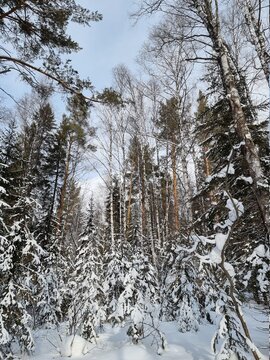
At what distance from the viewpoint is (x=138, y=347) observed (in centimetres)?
588

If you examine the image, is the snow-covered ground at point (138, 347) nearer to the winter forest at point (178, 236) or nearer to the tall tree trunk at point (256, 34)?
the winter forest at point (178, 236)

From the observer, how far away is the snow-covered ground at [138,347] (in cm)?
530

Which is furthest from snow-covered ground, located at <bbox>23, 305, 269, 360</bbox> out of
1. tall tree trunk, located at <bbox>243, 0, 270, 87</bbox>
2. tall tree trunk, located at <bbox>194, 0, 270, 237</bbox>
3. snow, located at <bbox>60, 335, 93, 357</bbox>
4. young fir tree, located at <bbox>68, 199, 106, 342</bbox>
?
tall tree trunk, located at <bbox>243, 0, 270, 87</bbox>

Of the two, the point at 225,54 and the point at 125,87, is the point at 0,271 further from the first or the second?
the point at 125,87

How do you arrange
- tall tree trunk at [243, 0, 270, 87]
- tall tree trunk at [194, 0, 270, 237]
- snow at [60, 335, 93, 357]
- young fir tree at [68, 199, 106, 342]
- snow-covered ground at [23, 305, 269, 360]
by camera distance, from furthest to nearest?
1. young fir tree at [68, 199, 106, 342]
2. snow at [60, 335, 93, 357]
3. tall tree trunk at [243, 0, 270, 87]
4. snow-covered ground at [23, 305, 269, 360]
5. tall tree trunk at [194, 0, 270, 237]

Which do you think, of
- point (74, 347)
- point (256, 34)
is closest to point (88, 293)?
point (74, 347)

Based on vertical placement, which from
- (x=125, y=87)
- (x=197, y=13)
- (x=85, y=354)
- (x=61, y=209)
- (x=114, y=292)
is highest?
(x=125, y=87)

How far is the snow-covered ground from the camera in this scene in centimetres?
530

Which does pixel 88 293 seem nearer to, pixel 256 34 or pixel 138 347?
pixel 138 347

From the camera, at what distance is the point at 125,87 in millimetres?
14438

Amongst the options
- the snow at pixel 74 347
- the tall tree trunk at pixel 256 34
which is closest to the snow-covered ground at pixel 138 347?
the snow at pixel 74 347

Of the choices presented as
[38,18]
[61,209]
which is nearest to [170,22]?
[38,18]

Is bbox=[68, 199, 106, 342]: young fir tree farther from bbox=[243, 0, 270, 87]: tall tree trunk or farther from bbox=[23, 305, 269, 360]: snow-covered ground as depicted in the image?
bbox=[243, 0, 270, 87]: tall tree trunk

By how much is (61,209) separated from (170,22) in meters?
10.4
